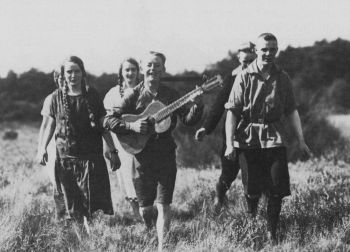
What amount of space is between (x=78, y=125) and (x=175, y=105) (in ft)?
3.03

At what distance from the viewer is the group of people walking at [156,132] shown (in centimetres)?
433

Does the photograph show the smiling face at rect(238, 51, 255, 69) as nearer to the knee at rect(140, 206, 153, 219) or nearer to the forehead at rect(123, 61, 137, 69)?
the forehead at rect(123, 61, 137, 69)

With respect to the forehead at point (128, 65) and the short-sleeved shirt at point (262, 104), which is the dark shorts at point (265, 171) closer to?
the short-sleeved shirt at point (262, 104)

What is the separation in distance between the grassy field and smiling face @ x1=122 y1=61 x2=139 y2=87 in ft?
5.08

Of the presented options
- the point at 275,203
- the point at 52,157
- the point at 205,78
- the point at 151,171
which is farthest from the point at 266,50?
the point at 52,157

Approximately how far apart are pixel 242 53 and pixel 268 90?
43.4 inches

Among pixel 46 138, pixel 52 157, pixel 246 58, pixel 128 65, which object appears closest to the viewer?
pixel 46 138

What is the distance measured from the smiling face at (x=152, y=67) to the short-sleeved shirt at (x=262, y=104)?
0.68 meters

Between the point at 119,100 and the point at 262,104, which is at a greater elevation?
the point at 119,100

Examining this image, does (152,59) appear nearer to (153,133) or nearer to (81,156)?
(153,133)

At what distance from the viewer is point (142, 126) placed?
171 inches

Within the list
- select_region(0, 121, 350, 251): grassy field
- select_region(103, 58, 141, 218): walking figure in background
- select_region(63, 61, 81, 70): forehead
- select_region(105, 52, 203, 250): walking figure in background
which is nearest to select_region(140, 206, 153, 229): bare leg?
select_region(105, 52, 203, 250): walking figure in background

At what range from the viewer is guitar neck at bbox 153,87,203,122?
434 cm

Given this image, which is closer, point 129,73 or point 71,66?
point 71,66
